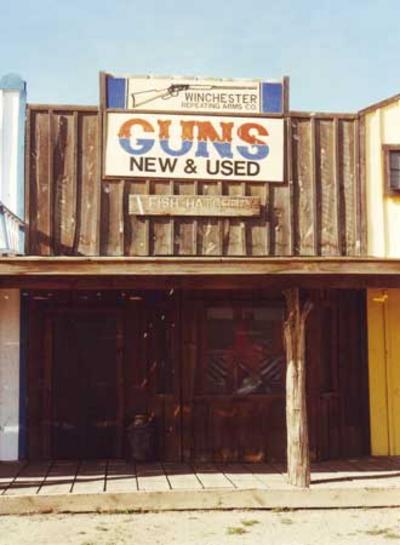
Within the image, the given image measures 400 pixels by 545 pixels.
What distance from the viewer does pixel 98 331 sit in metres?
11.6

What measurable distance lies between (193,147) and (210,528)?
19.3 feet

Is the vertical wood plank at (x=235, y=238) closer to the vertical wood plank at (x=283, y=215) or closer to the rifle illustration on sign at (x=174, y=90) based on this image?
the vertical wood plank at (x=283, y=215)

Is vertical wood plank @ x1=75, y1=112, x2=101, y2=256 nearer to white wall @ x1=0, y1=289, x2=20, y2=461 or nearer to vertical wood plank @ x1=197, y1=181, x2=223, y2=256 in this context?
white wall @ x1=0, y1=289, x2=20, y2=461

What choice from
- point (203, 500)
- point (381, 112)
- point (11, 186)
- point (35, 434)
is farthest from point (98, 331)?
point (381, 112)

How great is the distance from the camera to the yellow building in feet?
38.7

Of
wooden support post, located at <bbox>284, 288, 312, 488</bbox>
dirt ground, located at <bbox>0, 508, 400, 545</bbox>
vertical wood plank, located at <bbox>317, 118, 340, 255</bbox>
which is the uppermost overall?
vertical wood plank, located at <bbox>317, 118, 340, 255</bbox>

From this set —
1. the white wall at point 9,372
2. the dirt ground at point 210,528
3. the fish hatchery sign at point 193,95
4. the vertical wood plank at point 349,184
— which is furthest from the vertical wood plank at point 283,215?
the dirt ground at point 210,528

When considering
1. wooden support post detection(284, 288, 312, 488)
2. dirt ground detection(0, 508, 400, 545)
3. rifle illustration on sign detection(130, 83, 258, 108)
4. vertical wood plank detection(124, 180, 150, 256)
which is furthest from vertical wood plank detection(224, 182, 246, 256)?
dirt ground detection(0, 508, 400, 545)

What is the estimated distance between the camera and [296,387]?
9.63 metres

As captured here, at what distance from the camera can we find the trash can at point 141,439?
1100cm

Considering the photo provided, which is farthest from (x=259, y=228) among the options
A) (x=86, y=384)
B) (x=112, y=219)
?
(x=86, y=384)

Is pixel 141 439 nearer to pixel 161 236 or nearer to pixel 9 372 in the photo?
pixel 9 372

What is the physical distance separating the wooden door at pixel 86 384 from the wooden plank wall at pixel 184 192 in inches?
45.6

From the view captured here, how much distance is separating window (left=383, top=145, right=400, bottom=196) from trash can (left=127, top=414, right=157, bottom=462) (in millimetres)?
5209
